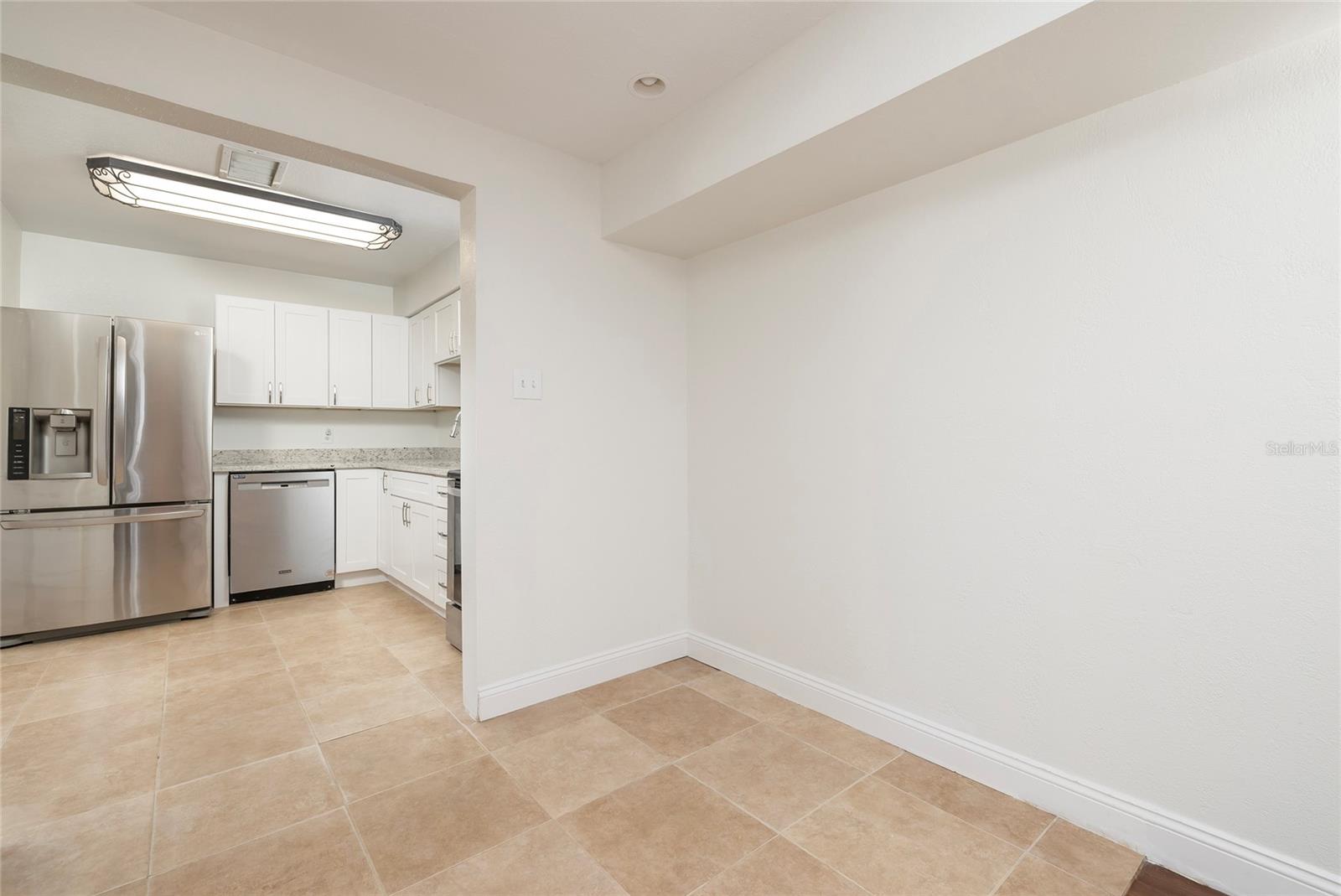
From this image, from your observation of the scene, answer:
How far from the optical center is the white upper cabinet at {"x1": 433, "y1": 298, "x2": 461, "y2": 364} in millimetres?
4066

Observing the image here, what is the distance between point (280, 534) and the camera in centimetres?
411

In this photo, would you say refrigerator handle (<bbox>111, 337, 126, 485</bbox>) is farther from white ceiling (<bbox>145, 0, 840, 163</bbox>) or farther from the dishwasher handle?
white ceiling (<bbox>145, 0, 840, 163</bbox>)

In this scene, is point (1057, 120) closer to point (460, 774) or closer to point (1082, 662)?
point (1082, 662)

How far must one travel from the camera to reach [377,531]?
4.52 m

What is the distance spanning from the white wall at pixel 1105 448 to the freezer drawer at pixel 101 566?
366cm

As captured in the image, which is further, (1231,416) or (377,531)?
(377,531)

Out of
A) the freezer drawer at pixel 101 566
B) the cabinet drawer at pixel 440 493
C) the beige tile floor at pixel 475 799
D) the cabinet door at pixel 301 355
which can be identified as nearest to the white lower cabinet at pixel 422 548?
the cabinet drawer at pixel 440 493

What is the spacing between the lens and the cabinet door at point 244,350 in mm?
4113

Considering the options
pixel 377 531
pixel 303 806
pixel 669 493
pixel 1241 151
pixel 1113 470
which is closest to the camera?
pixel 1241 151

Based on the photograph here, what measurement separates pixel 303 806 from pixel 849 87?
265 cm

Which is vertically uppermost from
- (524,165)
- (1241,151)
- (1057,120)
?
(524,165)

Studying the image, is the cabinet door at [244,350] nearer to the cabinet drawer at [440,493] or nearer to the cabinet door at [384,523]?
the cabinet door at [384,523]

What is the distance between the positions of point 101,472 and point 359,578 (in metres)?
1.70

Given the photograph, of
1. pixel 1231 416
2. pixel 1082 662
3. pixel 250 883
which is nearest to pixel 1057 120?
pixel 1231 416
